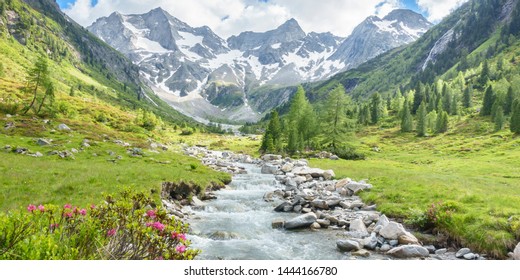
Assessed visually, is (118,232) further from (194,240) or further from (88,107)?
(88,107)

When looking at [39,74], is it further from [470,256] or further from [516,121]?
[516,121]

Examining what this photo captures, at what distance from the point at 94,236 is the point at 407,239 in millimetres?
15538

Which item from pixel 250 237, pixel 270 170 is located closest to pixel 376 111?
pixel 270 170

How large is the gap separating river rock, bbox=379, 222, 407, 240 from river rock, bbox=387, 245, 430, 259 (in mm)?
1608

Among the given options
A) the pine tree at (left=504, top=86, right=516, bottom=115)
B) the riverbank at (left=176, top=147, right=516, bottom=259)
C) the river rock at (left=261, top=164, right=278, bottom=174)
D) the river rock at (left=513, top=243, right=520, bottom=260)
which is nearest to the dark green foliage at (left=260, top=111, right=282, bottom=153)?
the river rock at (left=261, top=164, right=278, bottom=174)

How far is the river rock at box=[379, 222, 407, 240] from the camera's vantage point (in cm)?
1780

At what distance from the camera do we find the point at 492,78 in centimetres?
17638

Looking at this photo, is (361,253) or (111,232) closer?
(111,232)

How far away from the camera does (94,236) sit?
7.91 m

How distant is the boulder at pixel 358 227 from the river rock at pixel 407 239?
2.44m

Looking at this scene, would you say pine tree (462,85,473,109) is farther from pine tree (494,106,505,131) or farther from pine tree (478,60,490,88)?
pine tree (494,106,505,131)

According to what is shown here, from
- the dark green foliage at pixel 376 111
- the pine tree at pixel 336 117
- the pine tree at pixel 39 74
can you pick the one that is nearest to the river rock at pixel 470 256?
the pine tree at pixel 336 117
